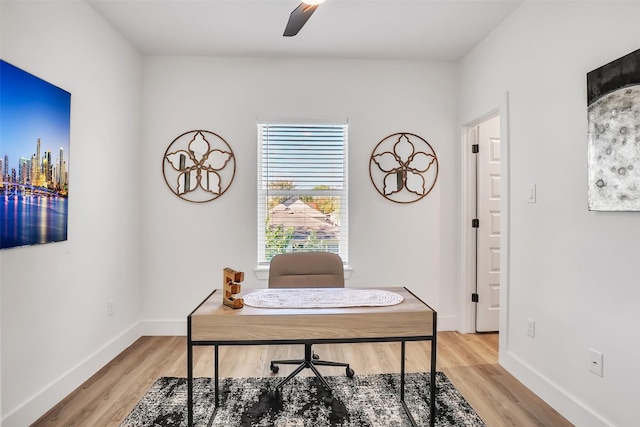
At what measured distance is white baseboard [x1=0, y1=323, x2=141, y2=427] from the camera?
73.9 inches

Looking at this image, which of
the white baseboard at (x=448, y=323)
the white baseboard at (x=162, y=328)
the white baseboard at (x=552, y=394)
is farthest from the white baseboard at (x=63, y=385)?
the white baseboard at (x=552, y=394)

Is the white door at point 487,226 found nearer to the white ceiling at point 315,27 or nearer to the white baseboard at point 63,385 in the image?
the white ceiling at point 315,27

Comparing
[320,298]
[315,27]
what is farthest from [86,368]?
[315,27]

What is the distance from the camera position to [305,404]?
216cm

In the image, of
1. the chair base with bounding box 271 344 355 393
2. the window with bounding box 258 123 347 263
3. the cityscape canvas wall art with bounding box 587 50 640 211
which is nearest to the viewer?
the cityscape canvas wall art with bounding box 587 50 640 211

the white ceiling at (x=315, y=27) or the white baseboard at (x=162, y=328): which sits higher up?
the white ceiling at (x=315, y=27)

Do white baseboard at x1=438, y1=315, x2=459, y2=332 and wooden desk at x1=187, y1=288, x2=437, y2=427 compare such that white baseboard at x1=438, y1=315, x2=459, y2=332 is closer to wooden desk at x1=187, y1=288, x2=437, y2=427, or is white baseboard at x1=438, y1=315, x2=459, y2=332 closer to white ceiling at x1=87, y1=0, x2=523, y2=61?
wooden desk at x1=187, y1=288, x2=437, y2=427

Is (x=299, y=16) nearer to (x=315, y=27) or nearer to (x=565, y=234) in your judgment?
(x=315, y=27)

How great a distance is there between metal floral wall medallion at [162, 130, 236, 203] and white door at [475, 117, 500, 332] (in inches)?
97.2

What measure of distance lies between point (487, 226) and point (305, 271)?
2.00 m

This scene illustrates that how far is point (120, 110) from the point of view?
9.75 ft

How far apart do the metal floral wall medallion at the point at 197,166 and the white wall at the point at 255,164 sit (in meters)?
0.07

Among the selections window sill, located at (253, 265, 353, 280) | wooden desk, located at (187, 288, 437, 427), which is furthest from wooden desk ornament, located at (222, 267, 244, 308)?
window sill, located at (253, 265, 353, 280)

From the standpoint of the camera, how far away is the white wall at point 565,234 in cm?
172
